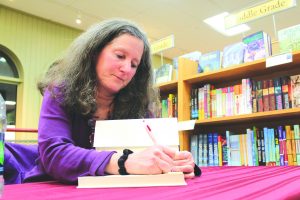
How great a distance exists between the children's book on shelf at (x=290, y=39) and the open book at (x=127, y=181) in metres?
1.46

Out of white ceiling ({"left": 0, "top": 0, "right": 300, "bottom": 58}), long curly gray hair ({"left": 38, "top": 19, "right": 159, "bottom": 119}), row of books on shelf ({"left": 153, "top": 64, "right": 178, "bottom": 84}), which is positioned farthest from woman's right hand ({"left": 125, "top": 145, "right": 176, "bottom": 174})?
→ white ceiling ({"left": 0, "top": 0, "right": 300, "bottom": 58})

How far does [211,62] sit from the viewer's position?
219cm

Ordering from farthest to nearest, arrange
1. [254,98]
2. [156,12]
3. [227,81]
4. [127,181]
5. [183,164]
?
[156,12] < [227,81] < [254,98] < [183,164] < [127,181]

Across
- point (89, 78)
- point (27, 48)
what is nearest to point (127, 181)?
point (89, 78)

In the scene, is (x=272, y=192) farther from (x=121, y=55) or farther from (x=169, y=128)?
(x=121, y=55)

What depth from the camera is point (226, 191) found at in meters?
0.50

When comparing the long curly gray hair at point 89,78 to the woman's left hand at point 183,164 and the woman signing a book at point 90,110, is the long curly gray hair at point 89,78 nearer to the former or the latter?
the woman signing a book at point 90,110

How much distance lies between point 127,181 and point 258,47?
62.9 inches

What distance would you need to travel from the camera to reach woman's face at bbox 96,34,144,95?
0.95 meters

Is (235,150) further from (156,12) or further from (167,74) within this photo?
(156,12)

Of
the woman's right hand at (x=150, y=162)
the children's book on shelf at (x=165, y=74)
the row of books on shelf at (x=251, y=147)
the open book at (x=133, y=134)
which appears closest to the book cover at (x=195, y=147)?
the row of books on shelf at (x=251, y=147)

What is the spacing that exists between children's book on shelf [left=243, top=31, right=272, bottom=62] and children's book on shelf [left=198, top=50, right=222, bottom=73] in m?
0.22

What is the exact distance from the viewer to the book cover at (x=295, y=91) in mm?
1768

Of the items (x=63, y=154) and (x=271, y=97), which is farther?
(x=271, y=97)
